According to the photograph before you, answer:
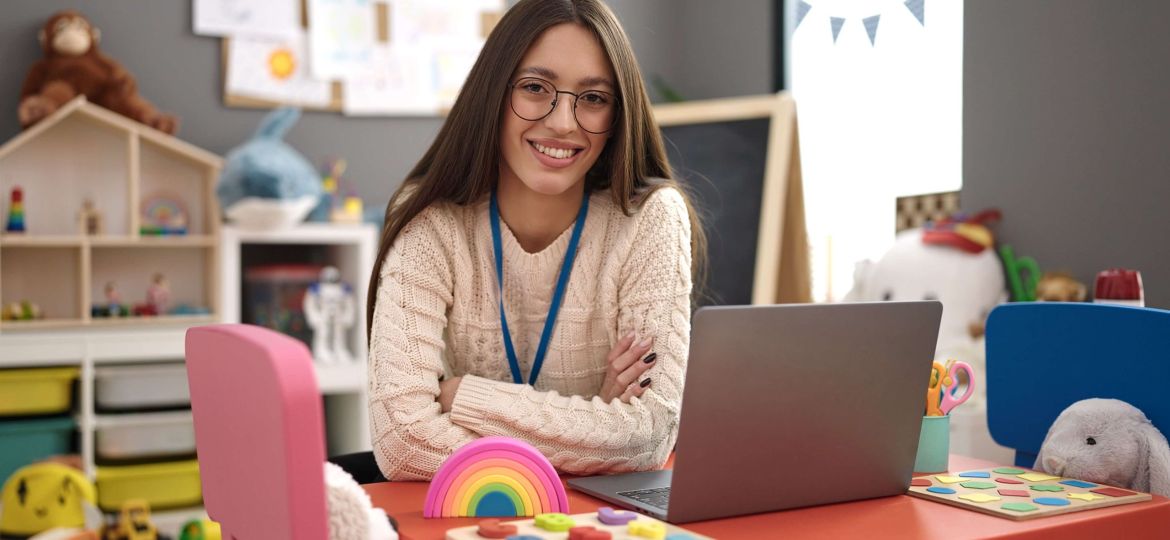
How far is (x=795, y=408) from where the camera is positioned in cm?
88

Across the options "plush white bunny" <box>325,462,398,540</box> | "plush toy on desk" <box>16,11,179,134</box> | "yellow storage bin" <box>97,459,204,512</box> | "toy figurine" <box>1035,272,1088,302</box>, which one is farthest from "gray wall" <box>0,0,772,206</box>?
"plush white bunny" <box>325,462,398,540</box>

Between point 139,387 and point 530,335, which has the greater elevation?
point 530,335

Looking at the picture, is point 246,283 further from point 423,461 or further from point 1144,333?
point 1144,333

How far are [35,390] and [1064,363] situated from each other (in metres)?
2.37

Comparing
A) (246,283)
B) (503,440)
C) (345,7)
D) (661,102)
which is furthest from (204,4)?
(503,440)

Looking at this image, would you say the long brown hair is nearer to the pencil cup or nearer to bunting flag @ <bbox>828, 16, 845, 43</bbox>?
the pencil cup

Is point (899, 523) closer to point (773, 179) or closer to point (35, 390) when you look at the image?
point (773, 179)

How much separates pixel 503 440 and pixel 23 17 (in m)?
2.51

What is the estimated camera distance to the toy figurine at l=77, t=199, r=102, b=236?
8.78 feet

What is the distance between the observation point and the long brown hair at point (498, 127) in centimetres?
131

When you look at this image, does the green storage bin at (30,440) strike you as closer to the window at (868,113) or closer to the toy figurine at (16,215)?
the toy figurine at (16,215)

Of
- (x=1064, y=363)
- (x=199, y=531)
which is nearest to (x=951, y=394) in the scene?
(x=1064, y=363)

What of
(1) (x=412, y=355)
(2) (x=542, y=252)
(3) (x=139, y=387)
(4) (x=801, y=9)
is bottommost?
(3) (x=139, y=387)

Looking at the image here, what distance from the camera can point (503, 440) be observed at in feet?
2.89
